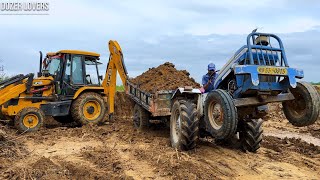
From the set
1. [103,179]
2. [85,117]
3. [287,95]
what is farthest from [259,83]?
[85,117]

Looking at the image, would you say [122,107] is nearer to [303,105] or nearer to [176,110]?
[176,110]

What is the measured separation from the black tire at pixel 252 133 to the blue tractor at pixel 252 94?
18.5 inches

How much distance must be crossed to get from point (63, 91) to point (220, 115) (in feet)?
22.6

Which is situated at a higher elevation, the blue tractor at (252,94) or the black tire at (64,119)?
the blue tractor at (252,94)

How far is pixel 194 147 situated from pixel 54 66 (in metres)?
6.57

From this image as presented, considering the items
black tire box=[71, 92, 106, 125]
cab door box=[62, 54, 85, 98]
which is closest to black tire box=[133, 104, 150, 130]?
black tire box=[71, 92, 106, 125]

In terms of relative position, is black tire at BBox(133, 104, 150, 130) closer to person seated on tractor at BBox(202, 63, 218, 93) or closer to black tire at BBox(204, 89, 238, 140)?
person seated on tractor at BBox(202, 63, 218, 93)

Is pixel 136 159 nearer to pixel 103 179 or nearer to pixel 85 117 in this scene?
pixel 103 179

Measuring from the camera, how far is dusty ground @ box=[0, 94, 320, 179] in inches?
279

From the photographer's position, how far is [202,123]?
8.98m

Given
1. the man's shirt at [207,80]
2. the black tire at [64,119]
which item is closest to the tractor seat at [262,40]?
the man's shirt at [207,80]

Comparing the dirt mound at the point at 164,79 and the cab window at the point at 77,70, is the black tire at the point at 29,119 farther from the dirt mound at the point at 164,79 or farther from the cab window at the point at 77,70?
the dirt mound at the point at 164,79

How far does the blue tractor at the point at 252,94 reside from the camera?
7395 millimetres

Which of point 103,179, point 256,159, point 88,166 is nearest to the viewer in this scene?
point 103,179
